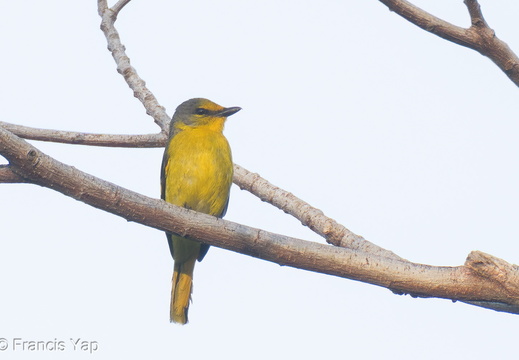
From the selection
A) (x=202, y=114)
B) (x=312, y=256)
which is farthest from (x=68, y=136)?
(x=312, y=256)

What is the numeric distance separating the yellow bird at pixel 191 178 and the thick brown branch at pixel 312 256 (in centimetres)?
200

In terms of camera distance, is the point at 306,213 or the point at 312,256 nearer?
the point at 312,256

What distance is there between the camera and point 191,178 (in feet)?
18.6

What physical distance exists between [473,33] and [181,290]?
3.47 metres

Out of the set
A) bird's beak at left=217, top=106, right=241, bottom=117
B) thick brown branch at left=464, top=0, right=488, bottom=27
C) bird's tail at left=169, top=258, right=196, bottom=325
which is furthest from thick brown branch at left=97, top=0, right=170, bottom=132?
thick brown branch at left=464, top=0, right=488, bottom=27

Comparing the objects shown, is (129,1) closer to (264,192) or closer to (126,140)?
(126,140)

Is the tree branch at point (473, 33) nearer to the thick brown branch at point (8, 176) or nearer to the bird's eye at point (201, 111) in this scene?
the thick brown branch at point (8, 176)

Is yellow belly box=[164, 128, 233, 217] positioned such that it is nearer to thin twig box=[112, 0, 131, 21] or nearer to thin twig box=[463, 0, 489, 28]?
thin twig box=[112, 0, 131, 21]

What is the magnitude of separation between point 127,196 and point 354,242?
183cm

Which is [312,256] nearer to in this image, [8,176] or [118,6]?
[8,176]

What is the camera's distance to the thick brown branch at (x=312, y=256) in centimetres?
339

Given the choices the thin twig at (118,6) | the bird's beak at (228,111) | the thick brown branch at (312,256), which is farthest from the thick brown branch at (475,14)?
the thin twig at (118,6)

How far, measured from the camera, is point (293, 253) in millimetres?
3496

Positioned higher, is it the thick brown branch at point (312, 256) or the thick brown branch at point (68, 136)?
the thick brown branch at point (68, 136)
